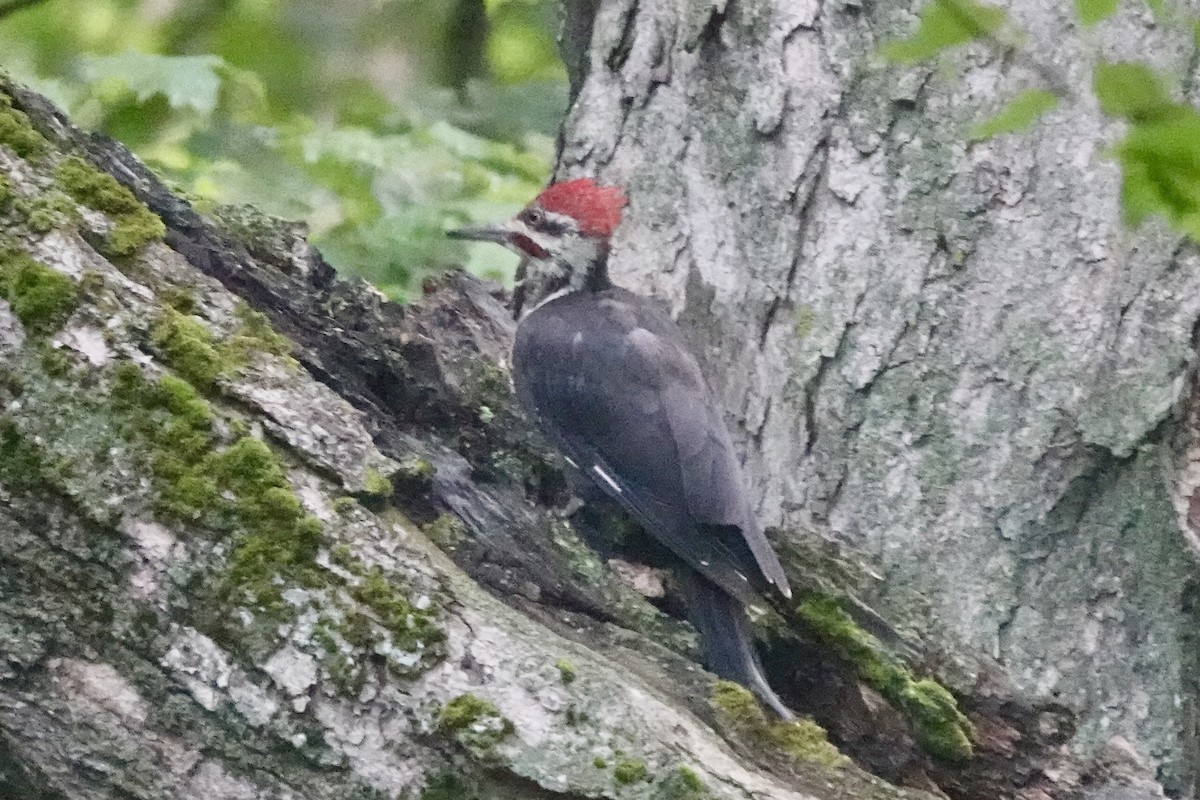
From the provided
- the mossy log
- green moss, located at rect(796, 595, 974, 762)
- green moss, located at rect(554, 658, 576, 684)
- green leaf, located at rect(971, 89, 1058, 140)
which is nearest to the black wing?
green moss, located at rect(796, 595, 974, 762)

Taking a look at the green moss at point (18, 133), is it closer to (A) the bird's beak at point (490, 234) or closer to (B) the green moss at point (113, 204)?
(B) the green moss at point (113, 204)

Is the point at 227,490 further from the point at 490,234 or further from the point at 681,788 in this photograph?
the point at 490,234

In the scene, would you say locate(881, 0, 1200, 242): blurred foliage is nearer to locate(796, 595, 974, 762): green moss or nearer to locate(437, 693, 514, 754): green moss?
locate(437, 693, 514, 754): green moss

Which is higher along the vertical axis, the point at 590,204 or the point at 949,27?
the point at 590,204

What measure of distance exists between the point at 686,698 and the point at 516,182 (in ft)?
9.82

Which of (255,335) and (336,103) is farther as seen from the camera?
(336,103)

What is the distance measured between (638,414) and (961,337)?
2.56 feet

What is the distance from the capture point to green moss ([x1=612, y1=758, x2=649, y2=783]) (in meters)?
1.63

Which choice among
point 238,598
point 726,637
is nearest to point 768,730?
point 726,637

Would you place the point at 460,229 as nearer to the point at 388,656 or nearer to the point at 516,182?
the point at 516,182

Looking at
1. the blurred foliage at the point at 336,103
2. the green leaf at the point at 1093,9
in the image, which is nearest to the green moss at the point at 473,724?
the green leaf at the point at 1093,9

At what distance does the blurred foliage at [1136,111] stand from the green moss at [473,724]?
981mm

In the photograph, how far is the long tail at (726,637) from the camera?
201 cm

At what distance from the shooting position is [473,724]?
161cm
